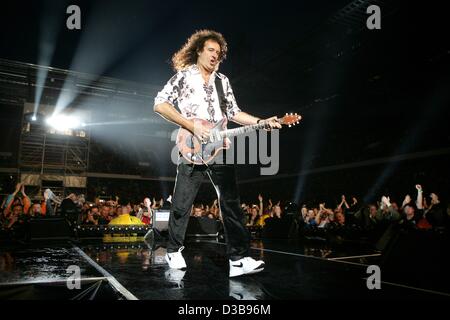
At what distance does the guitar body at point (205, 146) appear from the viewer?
6.98ft

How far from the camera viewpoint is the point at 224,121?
2164 millimetres

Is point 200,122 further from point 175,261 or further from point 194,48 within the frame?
point 175,261

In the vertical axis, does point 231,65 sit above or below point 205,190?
above

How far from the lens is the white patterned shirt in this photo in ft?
7.30

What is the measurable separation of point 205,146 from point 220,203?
43 centimetres

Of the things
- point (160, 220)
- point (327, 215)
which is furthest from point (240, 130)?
point (327, 215)

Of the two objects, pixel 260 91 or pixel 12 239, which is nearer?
pixel 12 239

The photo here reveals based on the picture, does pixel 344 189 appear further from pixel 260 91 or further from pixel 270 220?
Answer: pixel 270 220

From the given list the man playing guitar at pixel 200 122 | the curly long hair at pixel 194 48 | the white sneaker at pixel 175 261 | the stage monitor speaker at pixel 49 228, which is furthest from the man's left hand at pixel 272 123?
the stage monitor speaker at pixel 49 228

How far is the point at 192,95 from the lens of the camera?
2.25 m

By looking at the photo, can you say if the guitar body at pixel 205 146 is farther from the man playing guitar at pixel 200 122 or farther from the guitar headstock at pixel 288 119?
the guitar headstock at pixel 288 119
